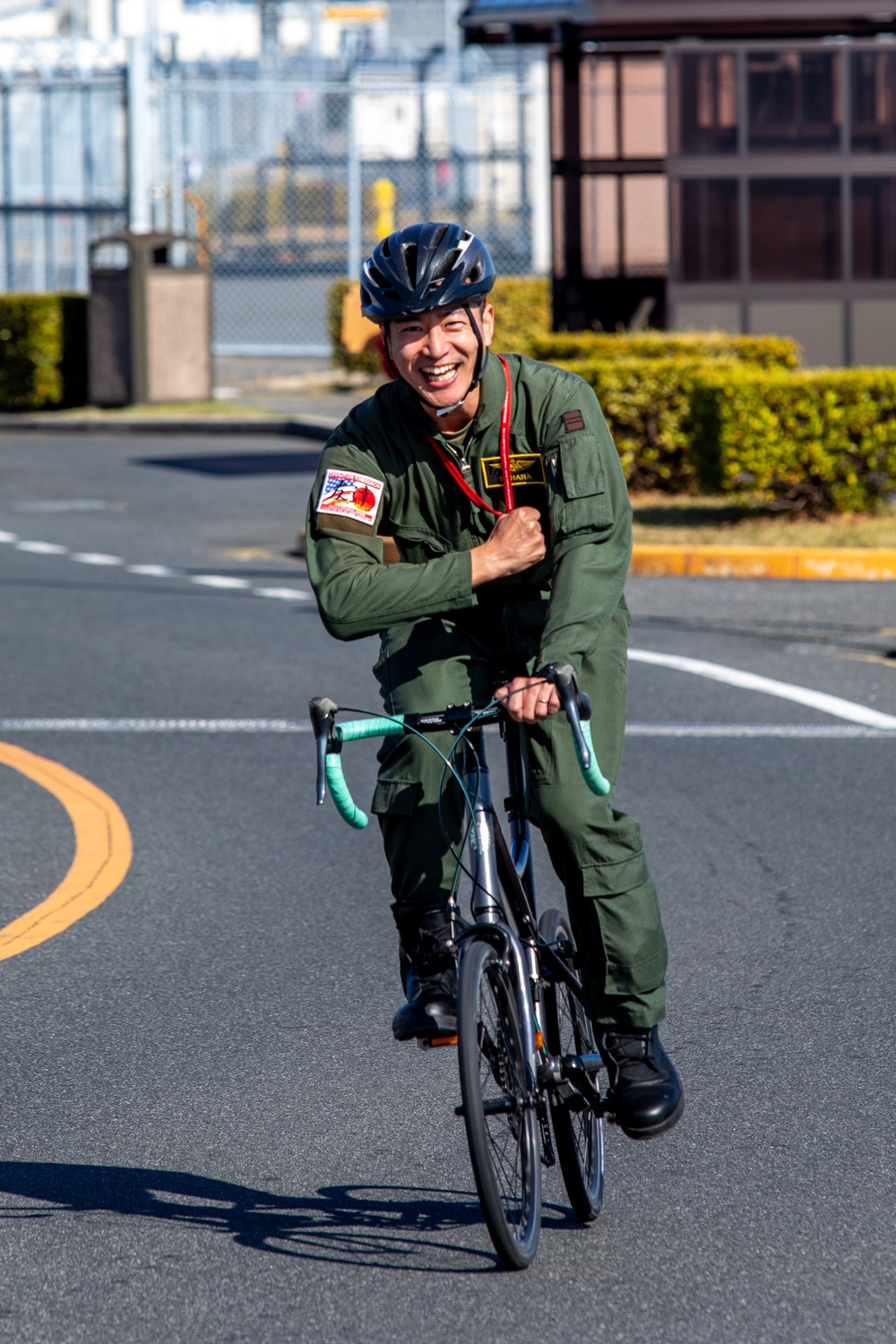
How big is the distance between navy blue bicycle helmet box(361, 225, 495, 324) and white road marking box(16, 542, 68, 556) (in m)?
10.5

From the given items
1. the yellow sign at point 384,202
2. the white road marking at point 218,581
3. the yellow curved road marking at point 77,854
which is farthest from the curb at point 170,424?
the yellow curved road marking at point 77,854

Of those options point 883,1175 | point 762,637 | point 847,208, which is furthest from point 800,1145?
point 847,208

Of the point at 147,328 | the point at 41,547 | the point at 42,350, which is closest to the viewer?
the point at 41,547

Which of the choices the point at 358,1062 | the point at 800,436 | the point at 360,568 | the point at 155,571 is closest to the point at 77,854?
the point at 358,1062

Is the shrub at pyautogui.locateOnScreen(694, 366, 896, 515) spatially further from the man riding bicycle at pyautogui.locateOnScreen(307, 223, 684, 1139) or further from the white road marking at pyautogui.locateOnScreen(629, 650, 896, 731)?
the man riding bicycle at pyautogui.locateOnScreen(307, 223, 684, 1139)

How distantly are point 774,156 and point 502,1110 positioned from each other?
602 inches

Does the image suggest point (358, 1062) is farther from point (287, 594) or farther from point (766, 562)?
point (766, 562)

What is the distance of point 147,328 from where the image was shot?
22.9m

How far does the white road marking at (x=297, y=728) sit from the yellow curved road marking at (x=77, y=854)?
412 millimetres

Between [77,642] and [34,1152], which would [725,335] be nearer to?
[77,642]

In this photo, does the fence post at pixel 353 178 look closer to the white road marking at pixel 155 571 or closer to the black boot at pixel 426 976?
the white road marking at pixel 155 571

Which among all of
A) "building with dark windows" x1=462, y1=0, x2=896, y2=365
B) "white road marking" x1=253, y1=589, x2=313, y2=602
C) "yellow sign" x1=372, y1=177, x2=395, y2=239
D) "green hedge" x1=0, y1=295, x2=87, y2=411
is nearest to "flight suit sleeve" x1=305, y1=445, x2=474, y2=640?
"white road marking" x1=253, y1=589, x2=313, y2=602

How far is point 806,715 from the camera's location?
858 cm

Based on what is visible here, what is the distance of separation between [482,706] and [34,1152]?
1.48m
